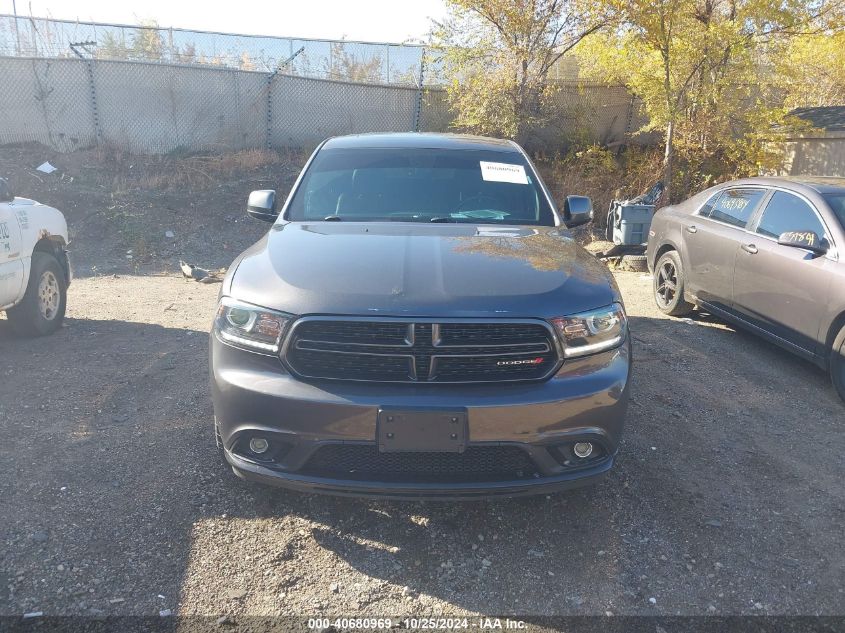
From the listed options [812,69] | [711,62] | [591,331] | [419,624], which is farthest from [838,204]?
[812,69]

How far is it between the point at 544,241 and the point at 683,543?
170 cm

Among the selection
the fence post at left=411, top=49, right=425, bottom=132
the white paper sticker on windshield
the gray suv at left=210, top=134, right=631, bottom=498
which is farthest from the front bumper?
the fence post at left=411, top=49, right=425, bottom=132

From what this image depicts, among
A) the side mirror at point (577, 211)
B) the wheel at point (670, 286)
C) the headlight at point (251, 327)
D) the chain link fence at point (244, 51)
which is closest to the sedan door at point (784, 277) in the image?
the wheel at point (670, 286)

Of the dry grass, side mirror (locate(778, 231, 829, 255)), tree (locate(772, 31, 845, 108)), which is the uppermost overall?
tree (locate(772, 31, 845, 108))

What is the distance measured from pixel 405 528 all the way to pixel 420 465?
511 mm

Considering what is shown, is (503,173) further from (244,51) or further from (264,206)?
(244,51)

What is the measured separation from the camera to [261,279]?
3139 millimetres

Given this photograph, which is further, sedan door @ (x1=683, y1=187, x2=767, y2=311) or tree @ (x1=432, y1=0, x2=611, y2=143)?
tree @ (x1=432, y1=0, x2=611, y2=143)

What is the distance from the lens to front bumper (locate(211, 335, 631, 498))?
2760 millimetres

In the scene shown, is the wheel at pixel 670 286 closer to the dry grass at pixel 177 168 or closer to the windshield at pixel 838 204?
the windshield at pixel 838 204

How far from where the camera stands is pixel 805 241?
17.5 feet

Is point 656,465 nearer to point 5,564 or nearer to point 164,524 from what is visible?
point 164,524

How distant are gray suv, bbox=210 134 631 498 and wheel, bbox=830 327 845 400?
110 inches

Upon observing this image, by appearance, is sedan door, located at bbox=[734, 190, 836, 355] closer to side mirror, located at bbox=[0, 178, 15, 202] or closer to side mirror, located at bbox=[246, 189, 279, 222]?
side mirror, located at bbox=[246, 189, 279, 222]
